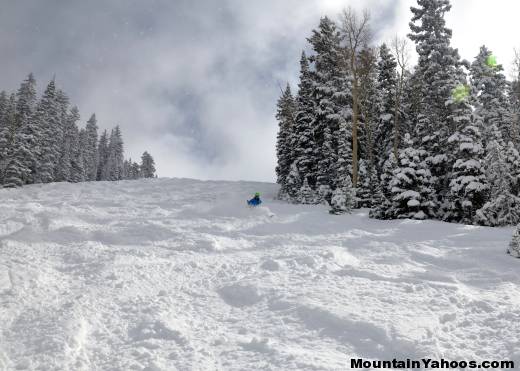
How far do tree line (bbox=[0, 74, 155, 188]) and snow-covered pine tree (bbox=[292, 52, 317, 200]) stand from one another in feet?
103

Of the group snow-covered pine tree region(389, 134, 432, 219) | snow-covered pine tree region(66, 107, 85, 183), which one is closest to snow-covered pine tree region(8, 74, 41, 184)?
snow-covered pine tree region(66, 107, 85, 183)

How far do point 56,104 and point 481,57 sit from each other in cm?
5995

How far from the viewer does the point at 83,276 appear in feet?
28.5

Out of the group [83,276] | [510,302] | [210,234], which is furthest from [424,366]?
[210,234]

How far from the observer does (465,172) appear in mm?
21656

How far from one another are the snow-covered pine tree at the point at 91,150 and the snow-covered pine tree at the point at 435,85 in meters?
69.4

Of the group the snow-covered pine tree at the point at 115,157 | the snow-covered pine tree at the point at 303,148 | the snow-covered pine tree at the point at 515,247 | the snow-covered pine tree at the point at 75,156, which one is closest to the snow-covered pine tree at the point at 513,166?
the snow-covered pine tree at the point at 515,247

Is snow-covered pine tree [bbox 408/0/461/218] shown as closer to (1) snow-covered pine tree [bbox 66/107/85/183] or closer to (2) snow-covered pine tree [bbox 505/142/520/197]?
(2) snow-covered pine tree [bbox 505/142/520/197]

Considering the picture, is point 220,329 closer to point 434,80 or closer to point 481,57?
point 434,80

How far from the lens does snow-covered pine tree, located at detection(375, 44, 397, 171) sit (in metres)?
31.5

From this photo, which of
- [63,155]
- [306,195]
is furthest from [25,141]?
[306,195]

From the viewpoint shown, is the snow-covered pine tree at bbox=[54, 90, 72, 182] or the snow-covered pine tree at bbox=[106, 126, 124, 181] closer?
the snow-covered pine tree at bbox=[54, 90, 72, 182]

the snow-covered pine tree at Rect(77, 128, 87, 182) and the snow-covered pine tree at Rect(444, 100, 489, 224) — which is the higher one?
the snow-covered pine tree at Rect(77, 128, 87, 182)

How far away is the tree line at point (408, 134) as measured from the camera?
819 inches
